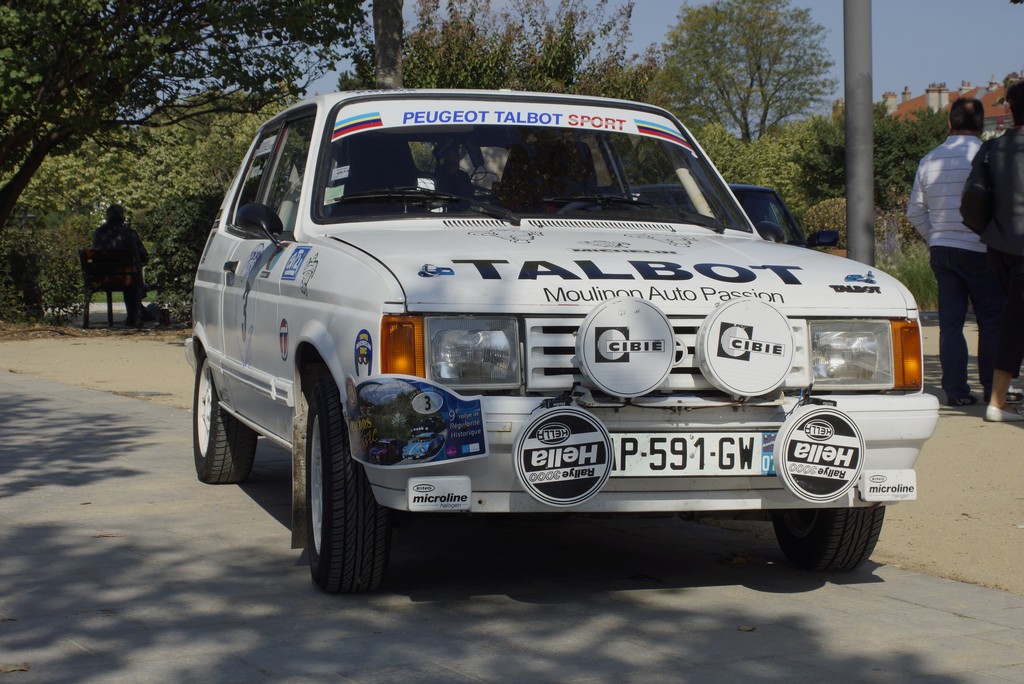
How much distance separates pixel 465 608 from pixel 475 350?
93 centimetres

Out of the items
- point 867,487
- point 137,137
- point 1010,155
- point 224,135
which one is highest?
point 224,135

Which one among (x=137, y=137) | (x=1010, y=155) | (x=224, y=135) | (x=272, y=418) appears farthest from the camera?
(x=224, y=135)

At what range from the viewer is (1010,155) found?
851 cm

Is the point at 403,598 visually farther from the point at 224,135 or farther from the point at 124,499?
the point at 224,135

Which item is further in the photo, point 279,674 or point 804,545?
point 804,545

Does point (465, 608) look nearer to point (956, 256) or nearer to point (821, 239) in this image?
point (821, 239)

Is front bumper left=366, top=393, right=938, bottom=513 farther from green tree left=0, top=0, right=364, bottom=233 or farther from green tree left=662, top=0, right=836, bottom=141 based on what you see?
green tree left=662, top=0, right=836, bottom=141

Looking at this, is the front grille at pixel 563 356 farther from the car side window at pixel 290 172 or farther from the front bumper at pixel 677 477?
the car side window at pixel 290 172

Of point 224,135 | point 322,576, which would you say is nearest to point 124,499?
point 322,576

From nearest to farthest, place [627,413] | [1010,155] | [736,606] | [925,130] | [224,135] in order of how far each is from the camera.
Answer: [627,413] → [736,606] → [1010,155] → [925,130] → [224,135]

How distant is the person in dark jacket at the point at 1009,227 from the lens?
848 centimetres

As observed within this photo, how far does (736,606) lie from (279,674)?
1646mm

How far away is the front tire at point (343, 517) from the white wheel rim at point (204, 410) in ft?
8.74

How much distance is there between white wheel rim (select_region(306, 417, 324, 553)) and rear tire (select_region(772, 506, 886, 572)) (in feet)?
5.57
